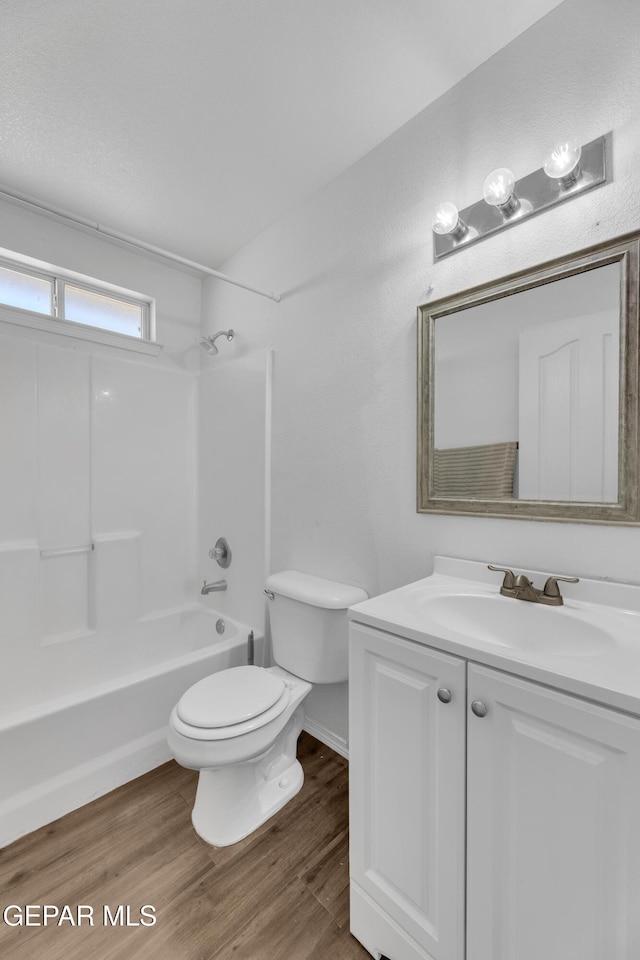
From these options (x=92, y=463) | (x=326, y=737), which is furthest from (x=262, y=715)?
(x=92, y=463)

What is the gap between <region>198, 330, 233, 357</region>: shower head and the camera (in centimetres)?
233

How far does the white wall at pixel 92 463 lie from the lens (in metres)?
→ 1.96

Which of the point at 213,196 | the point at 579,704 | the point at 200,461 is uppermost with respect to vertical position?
the point at 213,196

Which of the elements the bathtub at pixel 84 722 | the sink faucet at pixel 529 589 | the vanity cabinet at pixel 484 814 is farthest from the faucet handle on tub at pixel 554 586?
the bathtub at pixel 84 722

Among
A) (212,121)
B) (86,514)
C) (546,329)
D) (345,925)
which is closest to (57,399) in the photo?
(86,514)

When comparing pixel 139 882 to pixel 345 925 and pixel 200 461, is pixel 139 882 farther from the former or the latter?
pixel 200 461

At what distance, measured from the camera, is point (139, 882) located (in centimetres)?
124

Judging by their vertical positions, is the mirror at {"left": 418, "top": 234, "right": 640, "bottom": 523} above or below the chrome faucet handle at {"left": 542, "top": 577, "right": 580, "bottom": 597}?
above

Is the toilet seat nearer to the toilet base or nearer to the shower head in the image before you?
the toilet base

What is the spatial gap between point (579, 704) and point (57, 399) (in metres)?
2.41

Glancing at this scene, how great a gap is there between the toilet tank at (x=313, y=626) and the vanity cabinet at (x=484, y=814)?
53 cm

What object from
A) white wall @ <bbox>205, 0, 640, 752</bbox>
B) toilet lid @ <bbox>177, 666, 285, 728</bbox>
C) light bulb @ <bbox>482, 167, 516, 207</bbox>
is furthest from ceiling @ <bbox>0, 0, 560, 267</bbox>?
toilet lid @ <bbox>177, 666, 285, 728</bbox>

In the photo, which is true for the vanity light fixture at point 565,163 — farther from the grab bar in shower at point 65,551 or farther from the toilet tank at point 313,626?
the grab bar in shower at point 65,551

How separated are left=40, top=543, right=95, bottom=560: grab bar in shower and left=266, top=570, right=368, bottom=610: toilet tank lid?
110 cm
